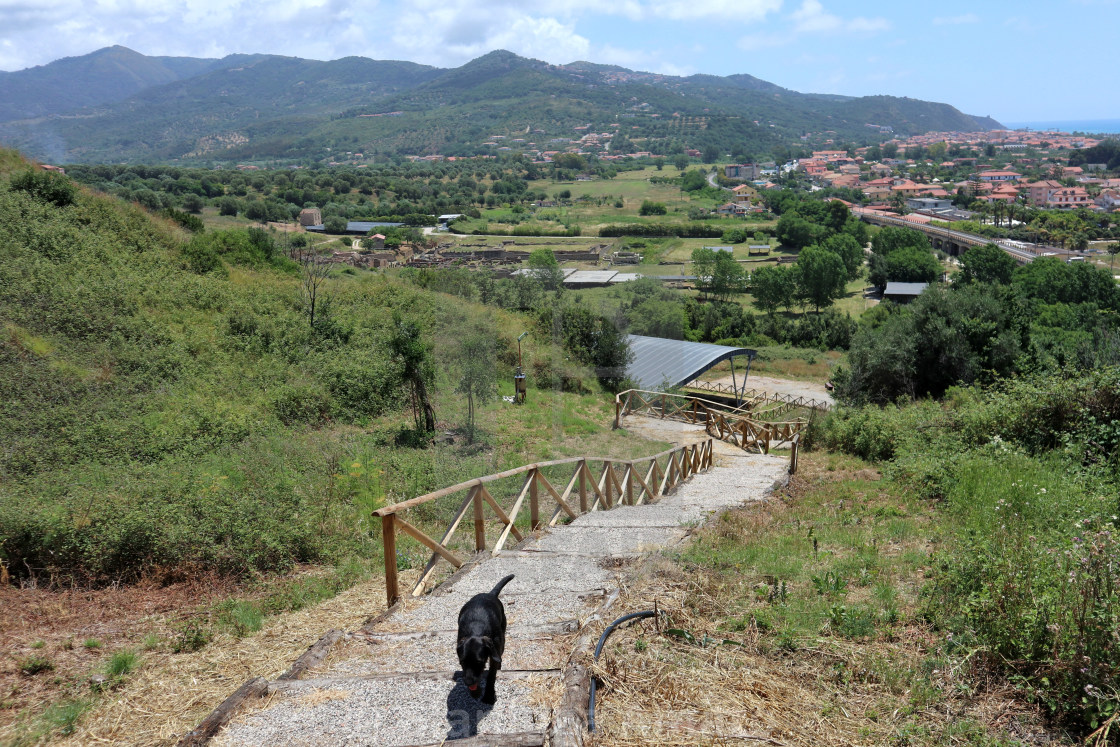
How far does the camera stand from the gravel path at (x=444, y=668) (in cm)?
309

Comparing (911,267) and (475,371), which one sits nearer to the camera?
(475,371)

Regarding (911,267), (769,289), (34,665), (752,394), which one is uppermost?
(911,267)

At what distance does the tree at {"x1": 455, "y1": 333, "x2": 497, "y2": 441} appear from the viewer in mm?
12805

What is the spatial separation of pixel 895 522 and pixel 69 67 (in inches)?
2813

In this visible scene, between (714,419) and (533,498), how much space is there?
1097cm

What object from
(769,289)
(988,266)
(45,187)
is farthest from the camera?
(988,266)

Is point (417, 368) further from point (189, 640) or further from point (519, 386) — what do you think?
point (189, 640)

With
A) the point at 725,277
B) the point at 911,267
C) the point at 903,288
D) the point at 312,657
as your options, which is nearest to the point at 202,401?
the point at 312,657

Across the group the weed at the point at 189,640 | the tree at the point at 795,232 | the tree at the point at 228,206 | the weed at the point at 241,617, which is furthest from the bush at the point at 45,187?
the tree at the point at 795,232

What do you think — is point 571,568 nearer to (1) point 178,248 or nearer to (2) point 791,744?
(2) point 791,744

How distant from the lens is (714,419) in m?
17.0

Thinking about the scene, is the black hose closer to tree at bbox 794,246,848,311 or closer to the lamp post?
the lamp post

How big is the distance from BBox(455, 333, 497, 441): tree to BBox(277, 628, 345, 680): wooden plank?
8.72 meters

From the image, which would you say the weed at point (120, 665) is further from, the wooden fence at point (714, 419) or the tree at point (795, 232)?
the tree at point (795, 232)
